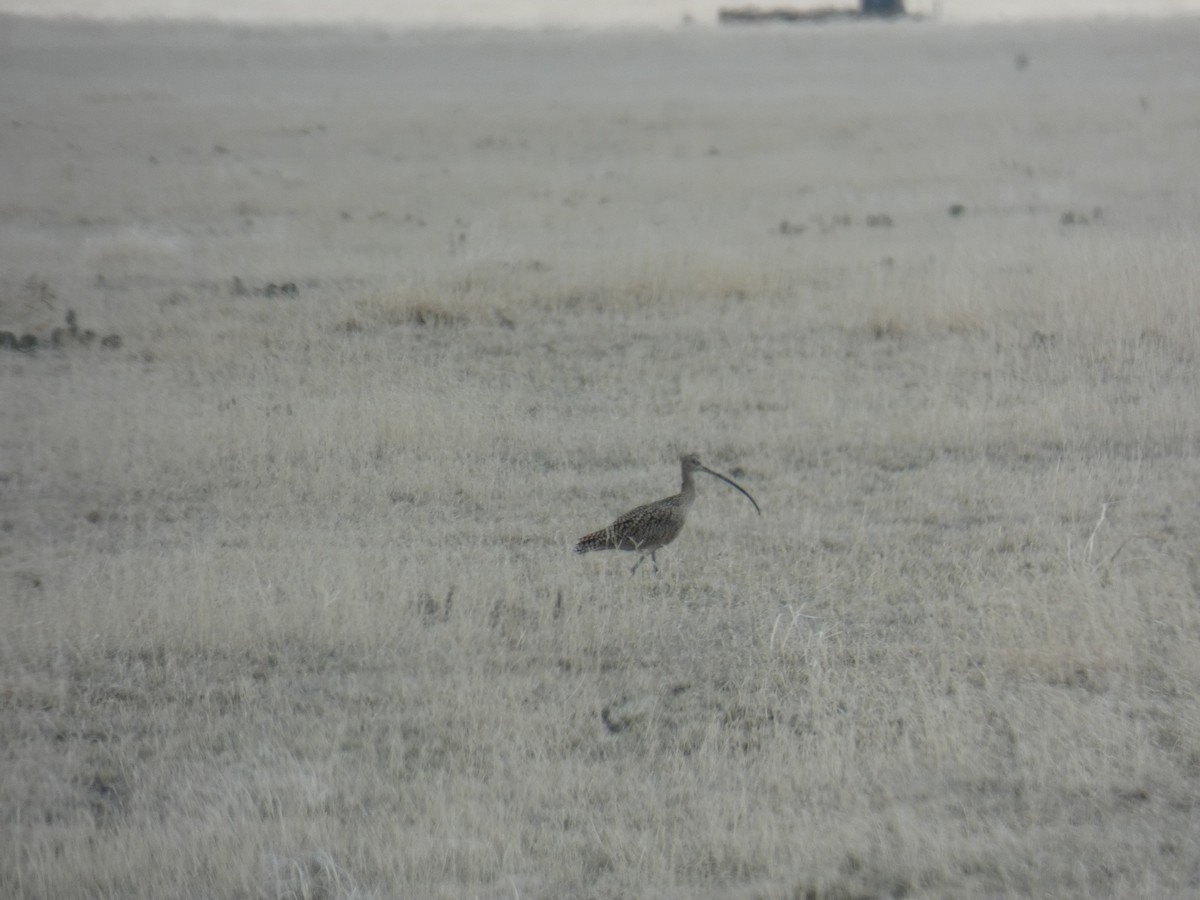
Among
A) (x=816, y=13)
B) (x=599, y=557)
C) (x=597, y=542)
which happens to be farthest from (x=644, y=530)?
(x=816, y=13)

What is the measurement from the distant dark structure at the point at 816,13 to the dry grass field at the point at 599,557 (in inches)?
2524

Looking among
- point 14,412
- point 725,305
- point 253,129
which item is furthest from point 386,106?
point 14,412

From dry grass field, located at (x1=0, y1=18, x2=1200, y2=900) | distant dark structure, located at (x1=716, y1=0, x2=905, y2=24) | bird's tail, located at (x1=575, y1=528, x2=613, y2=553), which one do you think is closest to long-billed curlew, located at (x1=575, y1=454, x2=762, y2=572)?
bird's tail, located at (x1=575, y1=528, x2=613, y2=553)

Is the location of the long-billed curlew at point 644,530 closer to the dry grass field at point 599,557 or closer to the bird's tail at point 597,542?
the bird's tail at point 597,542

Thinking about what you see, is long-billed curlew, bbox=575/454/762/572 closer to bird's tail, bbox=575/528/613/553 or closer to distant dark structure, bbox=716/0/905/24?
bird's tail, bbox=575/528/613/553

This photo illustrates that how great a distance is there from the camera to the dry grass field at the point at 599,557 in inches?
169

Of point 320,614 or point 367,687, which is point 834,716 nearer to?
point 367,687

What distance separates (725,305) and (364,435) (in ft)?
15.7

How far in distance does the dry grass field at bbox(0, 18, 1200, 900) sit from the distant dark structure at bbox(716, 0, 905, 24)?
64120mm

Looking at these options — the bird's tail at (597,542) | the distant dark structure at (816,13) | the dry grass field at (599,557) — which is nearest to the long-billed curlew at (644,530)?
the bird's tail at (597,542)

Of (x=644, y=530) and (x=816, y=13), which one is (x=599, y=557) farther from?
(x=816, y=13)

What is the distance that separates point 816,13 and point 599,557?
258 feet

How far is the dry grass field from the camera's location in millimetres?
4293

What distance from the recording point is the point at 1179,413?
9.11m
